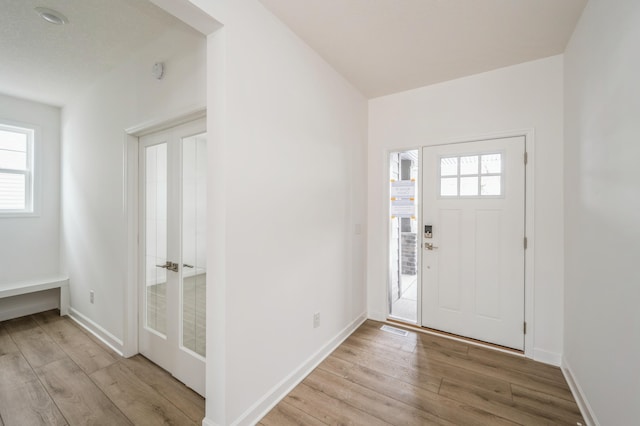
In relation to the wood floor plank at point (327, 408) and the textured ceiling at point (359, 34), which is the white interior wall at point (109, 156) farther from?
the wood floor plank at point (327, 408)

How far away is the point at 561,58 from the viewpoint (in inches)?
91.8

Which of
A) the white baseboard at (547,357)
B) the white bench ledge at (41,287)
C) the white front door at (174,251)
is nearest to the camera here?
→ the white front door at (174,251)

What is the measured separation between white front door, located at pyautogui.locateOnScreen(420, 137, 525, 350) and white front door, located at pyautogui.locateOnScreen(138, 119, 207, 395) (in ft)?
7.88

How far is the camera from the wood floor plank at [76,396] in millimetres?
1750

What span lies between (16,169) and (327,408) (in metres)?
4.76

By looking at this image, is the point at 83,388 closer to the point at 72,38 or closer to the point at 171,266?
the point at 171,266

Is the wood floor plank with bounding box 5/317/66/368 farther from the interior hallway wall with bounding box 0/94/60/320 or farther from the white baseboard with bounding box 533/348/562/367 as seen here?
the white baseboard with bounding box 533/348/562/367

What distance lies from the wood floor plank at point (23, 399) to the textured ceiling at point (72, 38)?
2835 millimetres

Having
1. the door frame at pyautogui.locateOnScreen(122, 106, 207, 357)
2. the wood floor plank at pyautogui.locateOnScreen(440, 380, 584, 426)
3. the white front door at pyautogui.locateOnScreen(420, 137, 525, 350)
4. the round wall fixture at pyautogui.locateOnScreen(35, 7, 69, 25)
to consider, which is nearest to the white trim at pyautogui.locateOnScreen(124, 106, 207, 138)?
the door frame at pyautogui.locateOnScreen(122, 106, 207, 357)

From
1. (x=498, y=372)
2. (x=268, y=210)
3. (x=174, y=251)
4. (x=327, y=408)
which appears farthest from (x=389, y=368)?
(x=174, y=251)

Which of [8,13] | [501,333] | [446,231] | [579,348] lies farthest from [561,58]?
[8,13]

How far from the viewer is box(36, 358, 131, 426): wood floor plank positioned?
1.75 meters

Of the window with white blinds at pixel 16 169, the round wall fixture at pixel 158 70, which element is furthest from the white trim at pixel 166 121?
the window with white blinds at pixel 16 169

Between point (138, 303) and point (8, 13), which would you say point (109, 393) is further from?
point (8, 13)
